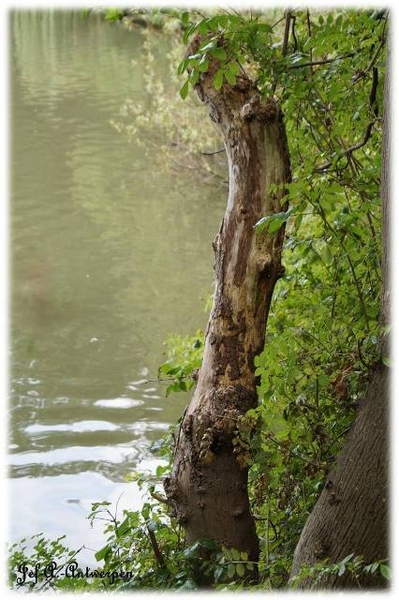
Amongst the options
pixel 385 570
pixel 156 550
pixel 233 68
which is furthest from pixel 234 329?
pixel 385 570

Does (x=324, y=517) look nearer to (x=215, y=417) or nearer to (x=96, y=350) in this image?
(x=215, y=417)

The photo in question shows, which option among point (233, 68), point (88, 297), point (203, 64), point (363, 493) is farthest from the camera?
point (88, 297)

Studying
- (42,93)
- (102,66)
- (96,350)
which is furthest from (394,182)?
(102,66)

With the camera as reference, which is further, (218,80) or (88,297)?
(88,297)

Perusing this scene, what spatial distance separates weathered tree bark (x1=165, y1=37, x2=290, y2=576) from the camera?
12.3 ft

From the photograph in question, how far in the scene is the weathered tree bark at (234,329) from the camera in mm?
3762

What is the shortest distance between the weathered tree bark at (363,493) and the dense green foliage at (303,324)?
65 mm

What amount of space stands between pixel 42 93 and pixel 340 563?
19.4m

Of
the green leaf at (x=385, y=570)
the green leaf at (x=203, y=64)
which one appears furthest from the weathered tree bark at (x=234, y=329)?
the green leaf at (x=385, y=570)

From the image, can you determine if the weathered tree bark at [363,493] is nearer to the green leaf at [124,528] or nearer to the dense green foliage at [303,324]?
the dense green foliage at [303,324]

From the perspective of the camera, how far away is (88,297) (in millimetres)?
10484

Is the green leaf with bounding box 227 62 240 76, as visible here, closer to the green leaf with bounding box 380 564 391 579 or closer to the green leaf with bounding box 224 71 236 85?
the green leaf with bounding box 224 71 236 85

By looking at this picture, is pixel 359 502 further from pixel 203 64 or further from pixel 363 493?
pixel 203 64

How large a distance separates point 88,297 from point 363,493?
302 inches
